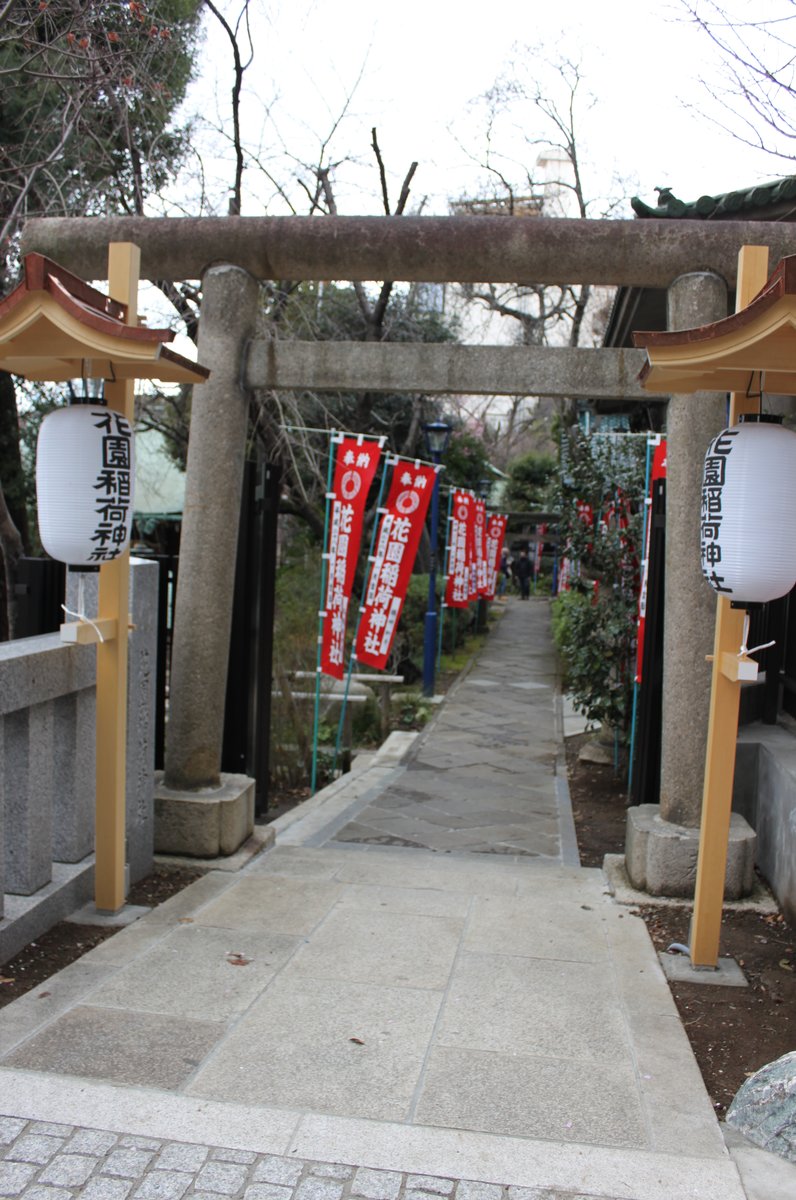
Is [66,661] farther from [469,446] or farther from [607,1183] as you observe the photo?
[469,446]

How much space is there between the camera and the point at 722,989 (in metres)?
4.11

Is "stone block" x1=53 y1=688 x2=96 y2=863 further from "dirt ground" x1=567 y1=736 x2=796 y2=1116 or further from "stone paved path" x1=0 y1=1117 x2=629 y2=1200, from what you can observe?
"dirt ground" x1=567 y1=736 x2=796 y2=1116

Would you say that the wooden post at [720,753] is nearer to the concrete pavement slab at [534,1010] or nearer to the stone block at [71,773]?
the concrete pavement slab at [534,1010]

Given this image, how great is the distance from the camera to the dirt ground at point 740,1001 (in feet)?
11.5

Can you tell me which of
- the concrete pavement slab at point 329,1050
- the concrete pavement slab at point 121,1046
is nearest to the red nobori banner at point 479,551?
the concrete pavement slab at point 329,1050

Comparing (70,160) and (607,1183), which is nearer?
(607,1183)

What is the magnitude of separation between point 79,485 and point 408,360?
2201mm

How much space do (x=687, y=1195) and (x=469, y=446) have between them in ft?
74.2

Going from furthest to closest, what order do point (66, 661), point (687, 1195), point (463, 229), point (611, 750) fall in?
1. point (611, 750)
2. point (463, 229)
3. point (66, 661)
4. point (687, 1195)

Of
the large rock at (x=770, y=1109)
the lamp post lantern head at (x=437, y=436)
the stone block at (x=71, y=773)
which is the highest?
the lamp post lantern head at (x=437, y=436)

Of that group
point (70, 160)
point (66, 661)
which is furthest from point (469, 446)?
point (66, 661)

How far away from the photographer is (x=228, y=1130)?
2871mm

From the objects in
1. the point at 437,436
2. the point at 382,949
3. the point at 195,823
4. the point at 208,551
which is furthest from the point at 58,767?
the point at 437,436

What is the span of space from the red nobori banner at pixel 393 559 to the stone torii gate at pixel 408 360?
16.3ft
